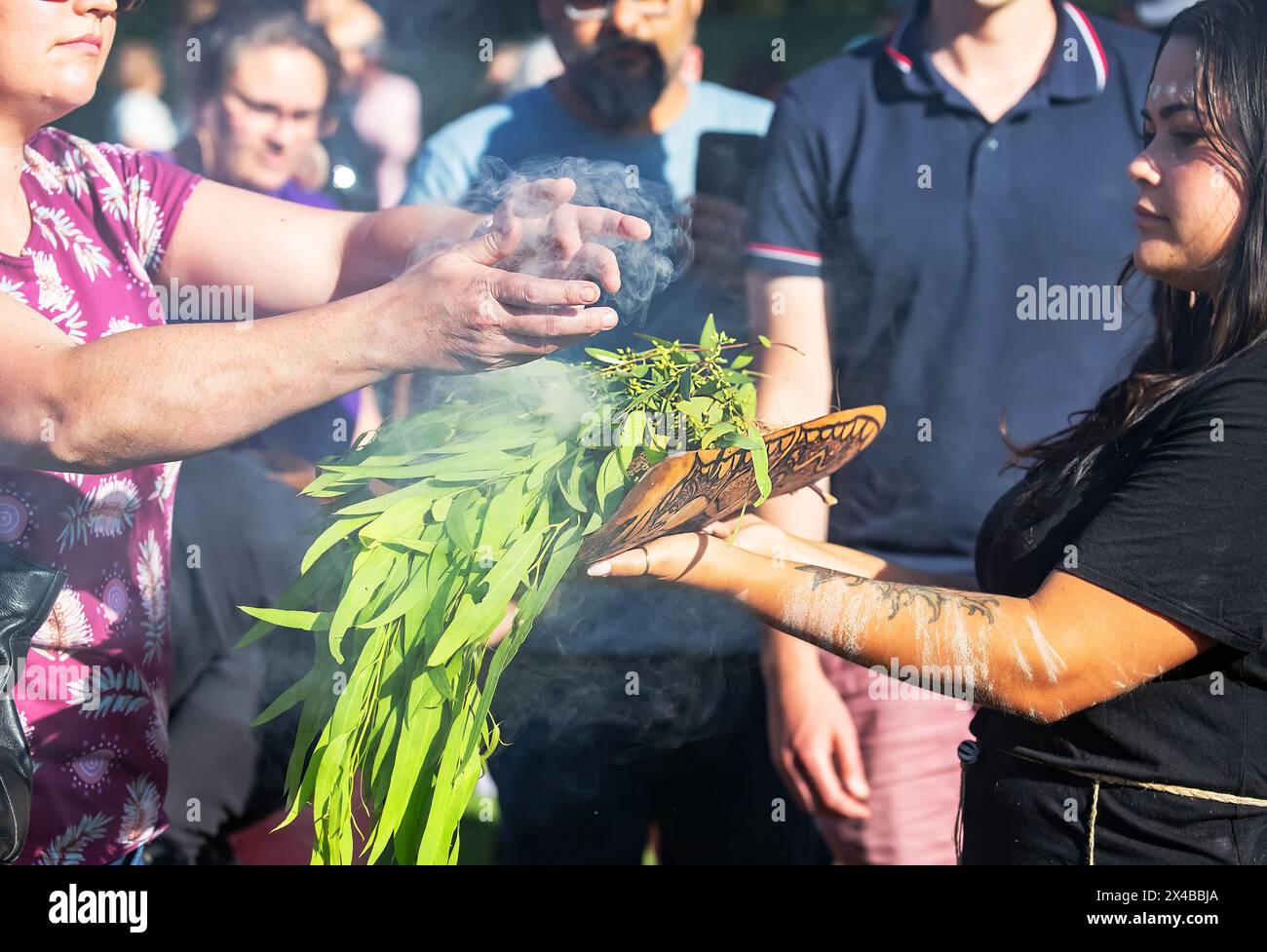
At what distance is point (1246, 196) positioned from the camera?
1.95 meters

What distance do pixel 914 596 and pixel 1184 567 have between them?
0.44 metres

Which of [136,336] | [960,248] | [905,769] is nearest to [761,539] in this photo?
→ [905,769]

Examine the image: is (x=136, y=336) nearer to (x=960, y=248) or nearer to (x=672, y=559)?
(x=672, y=559)

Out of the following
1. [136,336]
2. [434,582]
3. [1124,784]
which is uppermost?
[136,336]

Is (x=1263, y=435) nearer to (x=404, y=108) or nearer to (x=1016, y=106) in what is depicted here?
(x=1016, y=106)

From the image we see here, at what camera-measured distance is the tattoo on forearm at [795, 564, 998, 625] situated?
76.0 inches

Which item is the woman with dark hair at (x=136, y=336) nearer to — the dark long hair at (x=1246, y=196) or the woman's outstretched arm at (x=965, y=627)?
the woman's outstretched arm at (x=965, y=627)

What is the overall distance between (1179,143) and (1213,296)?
28 cm

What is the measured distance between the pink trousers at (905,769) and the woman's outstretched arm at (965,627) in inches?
31.9

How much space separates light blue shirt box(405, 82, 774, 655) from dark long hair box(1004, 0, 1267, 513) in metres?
1.04

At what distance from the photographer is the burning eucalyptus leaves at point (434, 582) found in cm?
191

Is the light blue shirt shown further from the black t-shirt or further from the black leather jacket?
the black leather jacket

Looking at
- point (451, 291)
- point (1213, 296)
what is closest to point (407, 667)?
point (451, 291)

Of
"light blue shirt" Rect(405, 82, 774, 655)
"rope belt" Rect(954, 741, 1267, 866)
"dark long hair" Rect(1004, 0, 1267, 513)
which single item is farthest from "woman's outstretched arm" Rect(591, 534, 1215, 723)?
"light blue shirt" Rect(405, 82, 774, 655)
